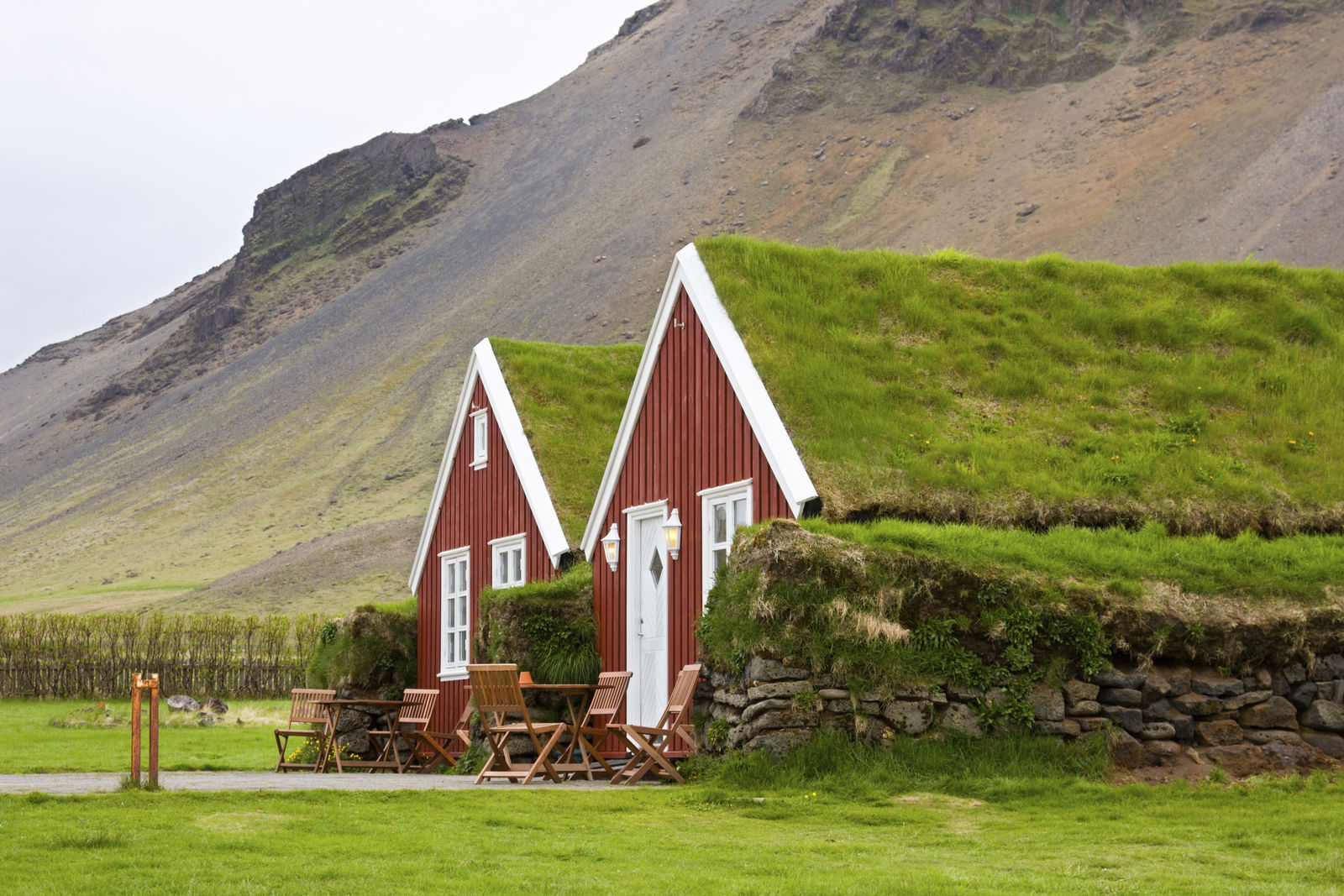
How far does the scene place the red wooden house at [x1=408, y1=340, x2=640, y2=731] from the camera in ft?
62.2

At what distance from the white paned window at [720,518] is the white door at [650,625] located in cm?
94

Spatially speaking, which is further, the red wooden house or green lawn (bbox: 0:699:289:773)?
the red wooden house

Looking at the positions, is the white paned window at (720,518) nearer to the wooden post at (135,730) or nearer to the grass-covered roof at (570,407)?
the grass-covered roof at (570,407)

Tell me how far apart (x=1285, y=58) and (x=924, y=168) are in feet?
96.0

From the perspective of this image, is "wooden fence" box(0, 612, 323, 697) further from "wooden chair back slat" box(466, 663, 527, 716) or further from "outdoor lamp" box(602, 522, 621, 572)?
"wooden chair back slat" box(466, 663, 527, 716)

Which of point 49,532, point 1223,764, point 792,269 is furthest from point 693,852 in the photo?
point 49,532

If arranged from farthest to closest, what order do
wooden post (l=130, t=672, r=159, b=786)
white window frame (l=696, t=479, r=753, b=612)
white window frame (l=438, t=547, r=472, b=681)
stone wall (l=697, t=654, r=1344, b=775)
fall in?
white window frame (l=438, t=547, r=472, b=681) < white window frame (l=696, t=479, r=753, b=612) < stone wall (l=697, t=654, r=1344, b=775) < wooden post (l=130, t=672, r=159, b=786)

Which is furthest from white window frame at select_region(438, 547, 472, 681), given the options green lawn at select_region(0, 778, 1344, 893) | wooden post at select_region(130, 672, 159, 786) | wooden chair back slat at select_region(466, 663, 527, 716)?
green lawn at select_region(0, 778, 1344, 893)

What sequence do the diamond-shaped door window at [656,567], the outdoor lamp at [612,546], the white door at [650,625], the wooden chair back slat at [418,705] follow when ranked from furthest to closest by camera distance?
the wooden chair back slat at [418,705] < the outdoor lamp at [612,546] < the diamond-shaped door window at [656,567] < the white door at [650,625]

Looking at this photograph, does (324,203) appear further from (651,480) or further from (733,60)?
(651,480)

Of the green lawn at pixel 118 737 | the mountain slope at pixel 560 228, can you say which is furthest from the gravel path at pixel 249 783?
the mountain slope at pixel 560 228

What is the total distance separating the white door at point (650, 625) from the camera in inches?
611

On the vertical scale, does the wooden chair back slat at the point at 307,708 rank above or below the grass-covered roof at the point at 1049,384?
below

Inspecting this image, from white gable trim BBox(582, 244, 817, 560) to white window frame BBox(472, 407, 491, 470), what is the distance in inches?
113
